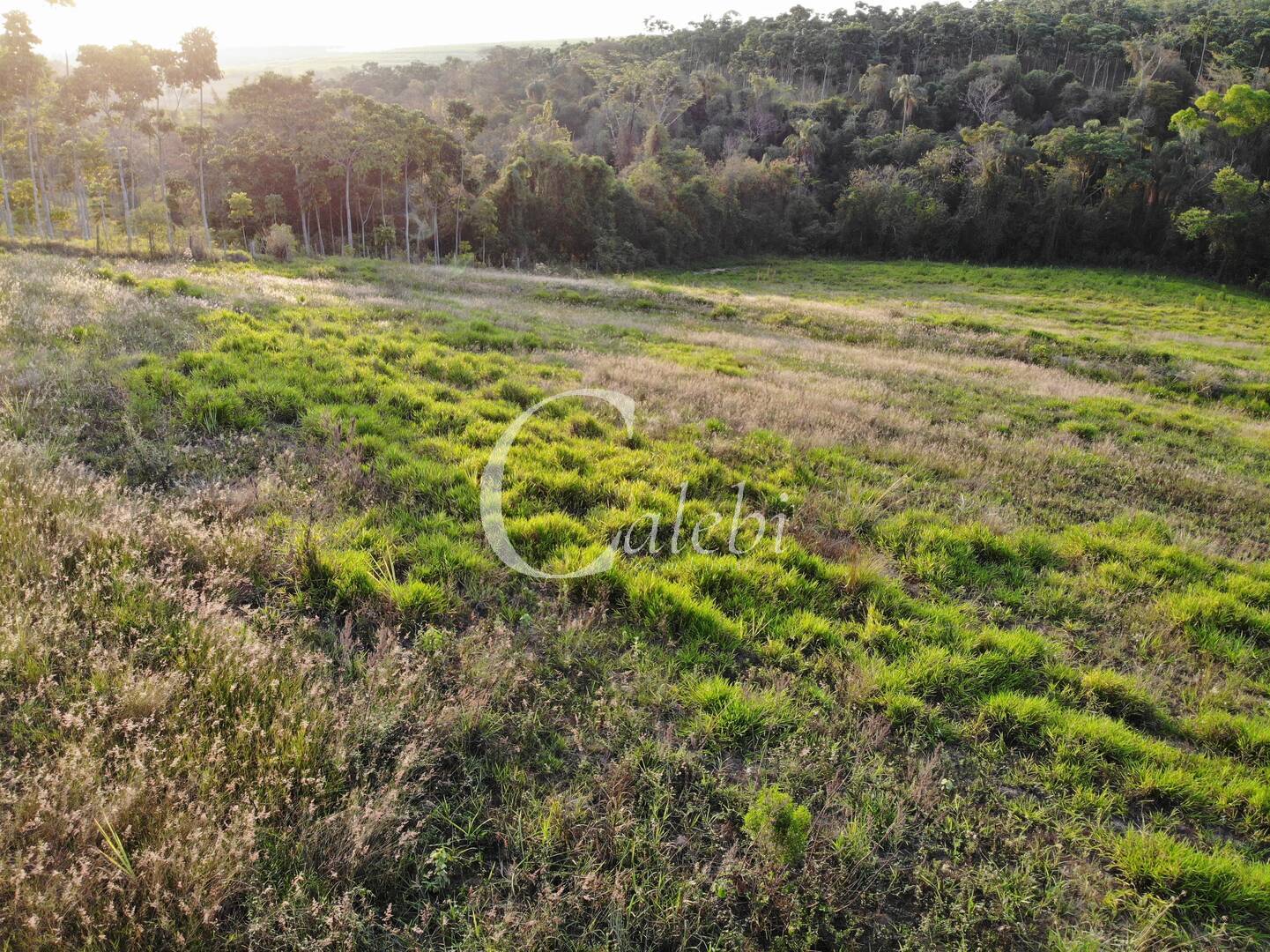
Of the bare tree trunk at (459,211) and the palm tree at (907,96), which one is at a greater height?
the palm tree at (907,96)

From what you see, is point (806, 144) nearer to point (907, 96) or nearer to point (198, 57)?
point (907, 96)

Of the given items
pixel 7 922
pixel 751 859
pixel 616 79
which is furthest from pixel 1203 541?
pixel 616 79

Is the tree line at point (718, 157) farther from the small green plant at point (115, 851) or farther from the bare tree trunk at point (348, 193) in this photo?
the small green plant at point (115, 851)

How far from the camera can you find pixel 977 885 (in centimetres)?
323

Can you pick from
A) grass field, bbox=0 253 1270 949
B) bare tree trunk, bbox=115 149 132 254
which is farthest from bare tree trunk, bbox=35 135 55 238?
grass field, bbox=0 253 1270 949

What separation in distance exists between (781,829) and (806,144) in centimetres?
10393

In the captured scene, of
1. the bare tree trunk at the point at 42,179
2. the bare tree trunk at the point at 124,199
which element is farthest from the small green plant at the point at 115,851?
the bare tree trunk at the point at 42,179

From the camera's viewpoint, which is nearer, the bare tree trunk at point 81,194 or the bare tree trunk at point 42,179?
the bare tree trunk at point 42,179

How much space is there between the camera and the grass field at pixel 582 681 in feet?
9.45

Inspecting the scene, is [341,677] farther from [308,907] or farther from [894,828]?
[894,828]

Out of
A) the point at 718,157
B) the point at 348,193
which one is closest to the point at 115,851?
the point at 348,193

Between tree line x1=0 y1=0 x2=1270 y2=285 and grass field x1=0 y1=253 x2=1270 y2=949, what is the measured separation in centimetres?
3914

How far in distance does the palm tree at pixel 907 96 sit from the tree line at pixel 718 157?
45 centimetres

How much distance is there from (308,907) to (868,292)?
48046mm
